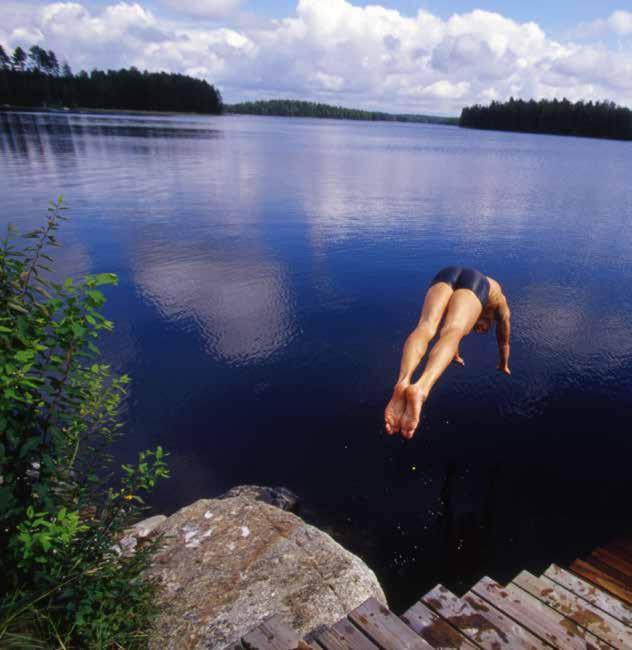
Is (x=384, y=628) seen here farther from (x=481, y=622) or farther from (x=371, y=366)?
(x=371, y=366)

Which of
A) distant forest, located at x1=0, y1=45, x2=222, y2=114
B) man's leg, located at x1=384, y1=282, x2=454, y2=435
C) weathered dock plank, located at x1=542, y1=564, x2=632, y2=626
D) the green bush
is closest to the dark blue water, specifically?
weathered dock plank, located at x1=542, y1=564, x2=632, y2=626

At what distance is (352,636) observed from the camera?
353 centimetres

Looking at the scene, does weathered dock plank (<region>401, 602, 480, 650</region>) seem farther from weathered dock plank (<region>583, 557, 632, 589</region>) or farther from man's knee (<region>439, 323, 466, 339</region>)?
weathered dock plank (<region>583, 557, 632, 589</region>)

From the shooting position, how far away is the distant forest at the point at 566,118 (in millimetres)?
146288

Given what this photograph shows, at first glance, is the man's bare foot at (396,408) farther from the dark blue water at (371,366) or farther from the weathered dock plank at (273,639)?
the dark blue water at (371,366)

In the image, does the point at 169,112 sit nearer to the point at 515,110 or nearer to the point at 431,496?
the point at 515,110

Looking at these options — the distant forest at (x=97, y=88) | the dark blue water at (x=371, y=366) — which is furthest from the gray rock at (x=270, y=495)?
the distant forest at (x=97, y=88)

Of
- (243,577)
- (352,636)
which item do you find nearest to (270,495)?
(243,577)

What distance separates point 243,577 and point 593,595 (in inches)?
170

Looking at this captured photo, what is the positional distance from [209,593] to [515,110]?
213m

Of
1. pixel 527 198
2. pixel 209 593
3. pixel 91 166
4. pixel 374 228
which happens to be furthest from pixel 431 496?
pixel 91 166

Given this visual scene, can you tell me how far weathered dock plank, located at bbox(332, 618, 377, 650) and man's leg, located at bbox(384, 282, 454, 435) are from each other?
2.80m

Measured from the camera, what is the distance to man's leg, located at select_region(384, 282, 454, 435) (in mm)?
6164

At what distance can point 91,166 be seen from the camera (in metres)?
43.4
